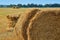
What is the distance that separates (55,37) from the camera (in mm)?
6430

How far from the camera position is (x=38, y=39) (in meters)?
6.45

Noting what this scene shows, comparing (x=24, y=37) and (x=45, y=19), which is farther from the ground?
(x=45, y=19)

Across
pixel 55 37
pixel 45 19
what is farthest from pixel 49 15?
pixel 55 37

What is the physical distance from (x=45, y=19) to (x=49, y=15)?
143 millimetres

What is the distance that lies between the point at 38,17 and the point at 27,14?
0.44m

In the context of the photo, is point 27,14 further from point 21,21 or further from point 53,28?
point 53,28

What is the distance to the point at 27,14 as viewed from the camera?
6.82 metres

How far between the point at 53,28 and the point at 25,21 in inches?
30.0

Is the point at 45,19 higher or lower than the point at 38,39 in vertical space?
higher

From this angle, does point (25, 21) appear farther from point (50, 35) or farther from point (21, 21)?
point (50, 35)

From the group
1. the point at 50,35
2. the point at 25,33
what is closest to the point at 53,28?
the point at 50,35

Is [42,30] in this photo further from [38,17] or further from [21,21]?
[21,21]

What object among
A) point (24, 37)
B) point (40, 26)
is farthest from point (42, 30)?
point (24, 37)

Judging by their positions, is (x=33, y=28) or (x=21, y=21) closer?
(x=33, y=28)
